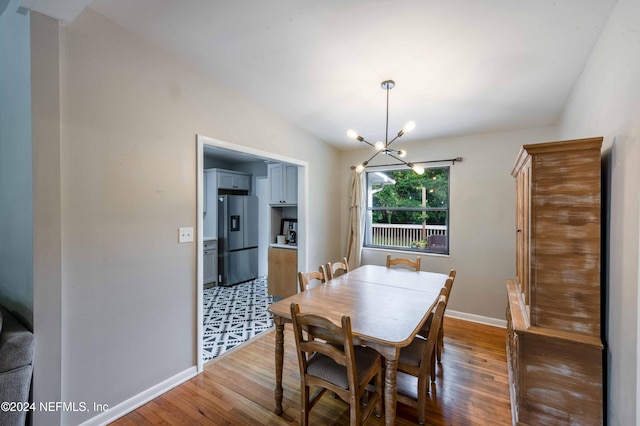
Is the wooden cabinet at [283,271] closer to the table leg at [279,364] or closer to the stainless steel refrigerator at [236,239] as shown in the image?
the stainless steel refrigerator at [236,239]

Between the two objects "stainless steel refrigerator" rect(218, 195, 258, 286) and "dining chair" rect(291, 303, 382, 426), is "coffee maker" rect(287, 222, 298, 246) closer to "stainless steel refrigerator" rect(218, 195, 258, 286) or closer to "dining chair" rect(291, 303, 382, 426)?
"stainless steel refrigerator" rect(218, 195, 258, 286)

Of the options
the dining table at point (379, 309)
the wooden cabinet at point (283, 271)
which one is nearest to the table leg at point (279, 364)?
the dining table at point (379, 309)

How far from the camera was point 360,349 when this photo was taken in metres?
1.92

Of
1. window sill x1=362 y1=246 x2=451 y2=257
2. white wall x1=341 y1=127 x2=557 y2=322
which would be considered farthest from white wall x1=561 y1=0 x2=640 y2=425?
window sill x1=362 y1=246 x2=451 y2=257

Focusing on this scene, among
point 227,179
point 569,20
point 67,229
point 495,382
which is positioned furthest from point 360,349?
point 227,179

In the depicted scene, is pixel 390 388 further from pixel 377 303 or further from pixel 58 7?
pixel 58 7

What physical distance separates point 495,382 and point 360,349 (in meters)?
1.32

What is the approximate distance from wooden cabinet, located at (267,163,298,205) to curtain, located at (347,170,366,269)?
3.01ft

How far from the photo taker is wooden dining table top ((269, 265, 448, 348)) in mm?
1595

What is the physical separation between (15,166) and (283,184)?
2.87m

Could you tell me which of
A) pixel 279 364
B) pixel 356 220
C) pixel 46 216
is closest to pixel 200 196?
pixel 46 216

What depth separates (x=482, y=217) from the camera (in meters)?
3.46

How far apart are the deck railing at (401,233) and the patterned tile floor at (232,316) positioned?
77.6 inches

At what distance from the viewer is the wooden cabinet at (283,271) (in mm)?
3959
